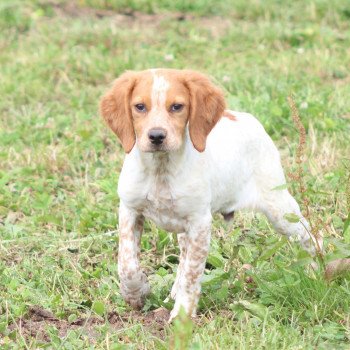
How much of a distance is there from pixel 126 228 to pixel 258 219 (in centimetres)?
145

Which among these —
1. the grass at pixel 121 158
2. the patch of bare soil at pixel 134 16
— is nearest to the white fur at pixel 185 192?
the grass at pixel 121 158

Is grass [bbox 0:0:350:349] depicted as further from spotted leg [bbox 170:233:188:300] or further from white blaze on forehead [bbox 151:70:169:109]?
white blaze on forehead [bbox 151:70:169:109]

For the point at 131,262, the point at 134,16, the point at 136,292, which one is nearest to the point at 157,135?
the point at 131,262

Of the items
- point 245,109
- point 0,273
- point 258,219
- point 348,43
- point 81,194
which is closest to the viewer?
point 0,273

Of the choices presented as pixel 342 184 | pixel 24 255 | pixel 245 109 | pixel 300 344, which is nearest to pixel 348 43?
pixel 245 109

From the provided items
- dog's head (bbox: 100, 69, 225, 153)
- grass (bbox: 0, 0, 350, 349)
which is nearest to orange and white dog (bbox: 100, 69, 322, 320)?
dog's head (bbox: 100, 69, 225, 153)

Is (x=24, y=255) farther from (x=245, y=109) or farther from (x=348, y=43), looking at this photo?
(x=348, y=43)

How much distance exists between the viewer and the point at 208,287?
5.06 m

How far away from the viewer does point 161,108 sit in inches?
179

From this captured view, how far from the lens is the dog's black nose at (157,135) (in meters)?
4.42

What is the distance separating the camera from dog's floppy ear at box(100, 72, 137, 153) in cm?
468

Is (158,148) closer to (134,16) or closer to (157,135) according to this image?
(157,135)

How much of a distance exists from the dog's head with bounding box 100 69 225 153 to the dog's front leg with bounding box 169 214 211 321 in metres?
0.42

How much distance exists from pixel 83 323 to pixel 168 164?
93 centimetres
